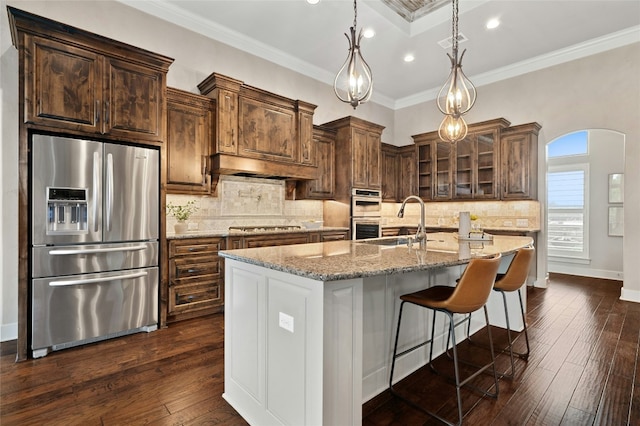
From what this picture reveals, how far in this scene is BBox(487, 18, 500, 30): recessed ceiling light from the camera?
13.3ft

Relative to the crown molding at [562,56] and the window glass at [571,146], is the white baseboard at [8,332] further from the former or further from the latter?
the window glass at [571,146]

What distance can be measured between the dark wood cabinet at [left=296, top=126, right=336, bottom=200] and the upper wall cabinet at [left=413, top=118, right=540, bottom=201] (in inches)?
79.0

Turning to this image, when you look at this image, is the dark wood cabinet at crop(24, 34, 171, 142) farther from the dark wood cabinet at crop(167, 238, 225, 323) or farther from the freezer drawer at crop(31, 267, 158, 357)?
the freezer drawer at crop(31, 267, 158, 357)

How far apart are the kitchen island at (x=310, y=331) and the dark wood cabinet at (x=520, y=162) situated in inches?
149

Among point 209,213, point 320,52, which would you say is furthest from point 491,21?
point 209,213

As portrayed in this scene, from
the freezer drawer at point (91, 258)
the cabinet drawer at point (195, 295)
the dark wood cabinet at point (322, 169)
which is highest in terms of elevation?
the dark wood cabinet at point (322, 169)

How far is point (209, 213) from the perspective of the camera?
4184mm

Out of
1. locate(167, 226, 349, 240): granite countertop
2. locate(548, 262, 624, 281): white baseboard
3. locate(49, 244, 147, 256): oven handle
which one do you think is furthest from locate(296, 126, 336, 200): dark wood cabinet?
locate(548, 262, 624, 281): white baseboard

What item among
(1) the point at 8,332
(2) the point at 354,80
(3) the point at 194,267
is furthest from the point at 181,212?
(2) the point at 354,80

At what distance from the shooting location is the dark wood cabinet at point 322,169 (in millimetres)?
5074

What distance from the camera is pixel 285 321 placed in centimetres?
155

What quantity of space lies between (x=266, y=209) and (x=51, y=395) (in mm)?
3158

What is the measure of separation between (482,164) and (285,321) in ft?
16.8

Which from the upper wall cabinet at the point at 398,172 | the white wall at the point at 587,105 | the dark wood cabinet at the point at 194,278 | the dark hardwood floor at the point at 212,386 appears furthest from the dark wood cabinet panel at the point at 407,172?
the dark wood cabinet at the point at 194,278
